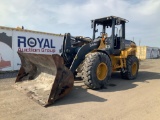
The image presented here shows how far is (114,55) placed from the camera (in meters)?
8.96

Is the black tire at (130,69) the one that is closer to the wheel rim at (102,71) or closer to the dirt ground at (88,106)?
the wheel rim at (102,71)

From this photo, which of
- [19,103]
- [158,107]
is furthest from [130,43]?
[19,103]

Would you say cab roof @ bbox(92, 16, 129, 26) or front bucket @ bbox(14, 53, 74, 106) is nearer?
front bucket @ bbox(14, 53, 74, 106)

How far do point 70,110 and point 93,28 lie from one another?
18.3ft

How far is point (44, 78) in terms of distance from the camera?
6.68 m

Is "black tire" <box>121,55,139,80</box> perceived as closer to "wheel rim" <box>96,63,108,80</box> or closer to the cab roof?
the cab roof

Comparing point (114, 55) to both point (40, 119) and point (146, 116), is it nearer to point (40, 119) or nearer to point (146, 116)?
point (146, 116)

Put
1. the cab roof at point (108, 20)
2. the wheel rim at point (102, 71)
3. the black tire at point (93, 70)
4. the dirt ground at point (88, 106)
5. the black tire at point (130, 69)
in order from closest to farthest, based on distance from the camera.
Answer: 1. the dirt ground at point (88, 106)
2. the black tire at point (93, 70)
3. the wheel rim at point (102, 71)
4. the cab roof at point (108, 20)
5. the black tire at point (130, 69)

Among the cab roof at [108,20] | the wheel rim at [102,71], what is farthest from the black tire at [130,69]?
the wheel rim at [102,71]

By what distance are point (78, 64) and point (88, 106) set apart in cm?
235

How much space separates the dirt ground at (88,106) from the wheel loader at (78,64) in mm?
303

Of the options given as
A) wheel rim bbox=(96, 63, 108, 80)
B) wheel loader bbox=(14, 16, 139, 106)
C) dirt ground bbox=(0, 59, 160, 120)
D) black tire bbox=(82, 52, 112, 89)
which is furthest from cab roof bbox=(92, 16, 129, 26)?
dirt ground bbox=(0, 59, 160, 120)

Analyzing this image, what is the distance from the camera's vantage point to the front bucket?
5383 mm

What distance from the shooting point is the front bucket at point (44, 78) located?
212 inches
